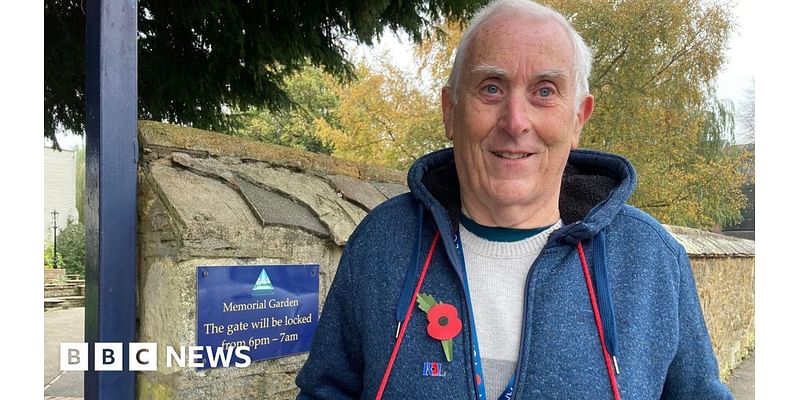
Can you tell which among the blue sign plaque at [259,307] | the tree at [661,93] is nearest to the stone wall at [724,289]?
the tree at [661,93]

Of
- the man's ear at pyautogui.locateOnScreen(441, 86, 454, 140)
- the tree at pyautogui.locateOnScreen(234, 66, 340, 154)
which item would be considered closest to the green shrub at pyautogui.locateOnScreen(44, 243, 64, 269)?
the man's ear at pyautogui.locateOnScreen(441, 86, 454, 140)

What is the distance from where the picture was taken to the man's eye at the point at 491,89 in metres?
1.14

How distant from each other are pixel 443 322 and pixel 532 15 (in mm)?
614

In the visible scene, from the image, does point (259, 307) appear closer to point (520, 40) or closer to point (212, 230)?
point (212, 230)

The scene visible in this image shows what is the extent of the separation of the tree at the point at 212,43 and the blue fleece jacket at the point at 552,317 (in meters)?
2.28

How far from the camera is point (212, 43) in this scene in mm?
3391

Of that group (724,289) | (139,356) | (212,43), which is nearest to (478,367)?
(139,356)

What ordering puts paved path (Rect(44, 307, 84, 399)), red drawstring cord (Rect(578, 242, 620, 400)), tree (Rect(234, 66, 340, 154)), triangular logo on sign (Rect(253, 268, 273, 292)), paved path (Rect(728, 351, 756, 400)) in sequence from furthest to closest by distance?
tree (Rect(234, 66, 340, 154)), paved path (Rect(728, 351, 756, 400)), paved path (Rect(44, 307, 84, 399)), triangular logo on sign (Rect(253, 268, 273, 292)), red drawstring cord (Rect(578, 242, 620, 400))

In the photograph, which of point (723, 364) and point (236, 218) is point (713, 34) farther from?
point (236, 218)

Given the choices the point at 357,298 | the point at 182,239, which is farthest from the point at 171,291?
the point at 357,298

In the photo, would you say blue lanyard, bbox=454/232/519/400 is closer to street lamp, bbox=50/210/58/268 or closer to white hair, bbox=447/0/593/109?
white hair, bbox=447/0/593/109

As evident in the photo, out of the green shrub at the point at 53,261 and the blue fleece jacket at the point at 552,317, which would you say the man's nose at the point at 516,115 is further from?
the green shrub at the point at 53,261

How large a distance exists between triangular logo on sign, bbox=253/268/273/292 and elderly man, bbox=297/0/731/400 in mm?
644

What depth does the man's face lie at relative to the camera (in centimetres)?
112
